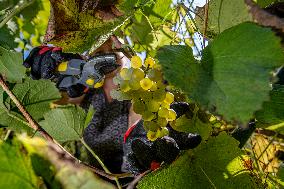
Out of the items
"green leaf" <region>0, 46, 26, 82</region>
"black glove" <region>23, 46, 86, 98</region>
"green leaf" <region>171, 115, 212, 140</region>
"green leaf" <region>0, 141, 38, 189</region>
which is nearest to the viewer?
"green leaf" <region>0, 141, 38, 189</region>

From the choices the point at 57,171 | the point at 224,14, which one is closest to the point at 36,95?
the point at 224,14

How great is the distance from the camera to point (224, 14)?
2.00 ft

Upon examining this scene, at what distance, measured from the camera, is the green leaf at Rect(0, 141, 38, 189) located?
0.90 ft

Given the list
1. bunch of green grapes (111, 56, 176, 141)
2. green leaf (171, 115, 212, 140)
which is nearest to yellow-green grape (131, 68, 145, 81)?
bunch of green grapes (111, 56, 176, 141)

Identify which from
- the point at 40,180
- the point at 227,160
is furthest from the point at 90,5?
the point at 40,180

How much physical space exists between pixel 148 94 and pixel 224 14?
6.9 inches

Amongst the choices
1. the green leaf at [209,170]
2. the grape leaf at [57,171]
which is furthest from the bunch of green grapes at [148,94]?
the grape leaf at [57,171]

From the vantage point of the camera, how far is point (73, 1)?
0.71 metres

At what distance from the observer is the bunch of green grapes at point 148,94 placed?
0.60 meters

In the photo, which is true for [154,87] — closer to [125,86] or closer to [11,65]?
[125,86]

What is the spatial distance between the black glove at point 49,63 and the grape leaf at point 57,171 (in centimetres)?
81

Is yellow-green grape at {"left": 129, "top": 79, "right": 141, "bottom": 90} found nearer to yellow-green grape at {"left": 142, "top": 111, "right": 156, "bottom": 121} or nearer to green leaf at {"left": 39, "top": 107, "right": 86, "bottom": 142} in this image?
yellow-green grape at {"left": 142, "top": 111, "right": 156, "bottom": 121}

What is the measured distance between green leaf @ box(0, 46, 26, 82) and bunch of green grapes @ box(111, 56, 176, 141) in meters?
0.33

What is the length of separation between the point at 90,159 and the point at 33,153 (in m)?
1.23
